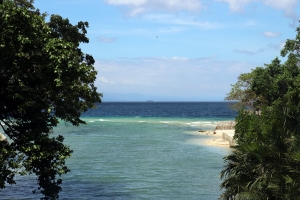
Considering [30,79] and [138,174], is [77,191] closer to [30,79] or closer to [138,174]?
[138,174]

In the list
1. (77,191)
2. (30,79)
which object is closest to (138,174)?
(77,191)

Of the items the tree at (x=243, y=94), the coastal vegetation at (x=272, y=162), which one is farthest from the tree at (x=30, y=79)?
the tree at (x=243, y=94)

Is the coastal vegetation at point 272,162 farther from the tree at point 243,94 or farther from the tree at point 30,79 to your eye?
the tree at point 243,94

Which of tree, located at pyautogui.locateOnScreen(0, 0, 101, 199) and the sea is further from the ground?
tree, located at pyautogui.locateOnScreen(0, 0, 101, 199)

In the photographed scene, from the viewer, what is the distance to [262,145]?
48.8 ft

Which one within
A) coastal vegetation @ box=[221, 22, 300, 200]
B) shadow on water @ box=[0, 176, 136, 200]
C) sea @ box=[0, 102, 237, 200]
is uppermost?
coastal vegetation @ box=[221, 22, 300, 200]

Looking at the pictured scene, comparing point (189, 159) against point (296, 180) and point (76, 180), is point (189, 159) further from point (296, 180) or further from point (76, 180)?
point (296, 180)

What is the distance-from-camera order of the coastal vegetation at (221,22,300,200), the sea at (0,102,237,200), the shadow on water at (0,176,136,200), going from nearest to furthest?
1. the coastal vegetation at (221,22,300,200)
2. the shadow on water at (0,176,136,200)
3. the sea at (0,102,237,200)

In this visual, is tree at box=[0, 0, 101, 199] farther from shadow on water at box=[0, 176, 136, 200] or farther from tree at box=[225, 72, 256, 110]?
tree at box=[225, 72, 256, 110]

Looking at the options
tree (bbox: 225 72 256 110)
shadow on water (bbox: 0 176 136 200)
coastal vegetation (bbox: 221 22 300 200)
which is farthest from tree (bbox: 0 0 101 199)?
tree (bbox: 225 72 256 110)

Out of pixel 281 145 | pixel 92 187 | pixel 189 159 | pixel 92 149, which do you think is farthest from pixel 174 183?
pixel 92 149

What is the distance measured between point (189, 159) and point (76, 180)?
46.4ft

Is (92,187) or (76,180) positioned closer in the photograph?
(92,187)

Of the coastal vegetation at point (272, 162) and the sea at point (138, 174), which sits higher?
the coastal vegetation at point (272, 162)
